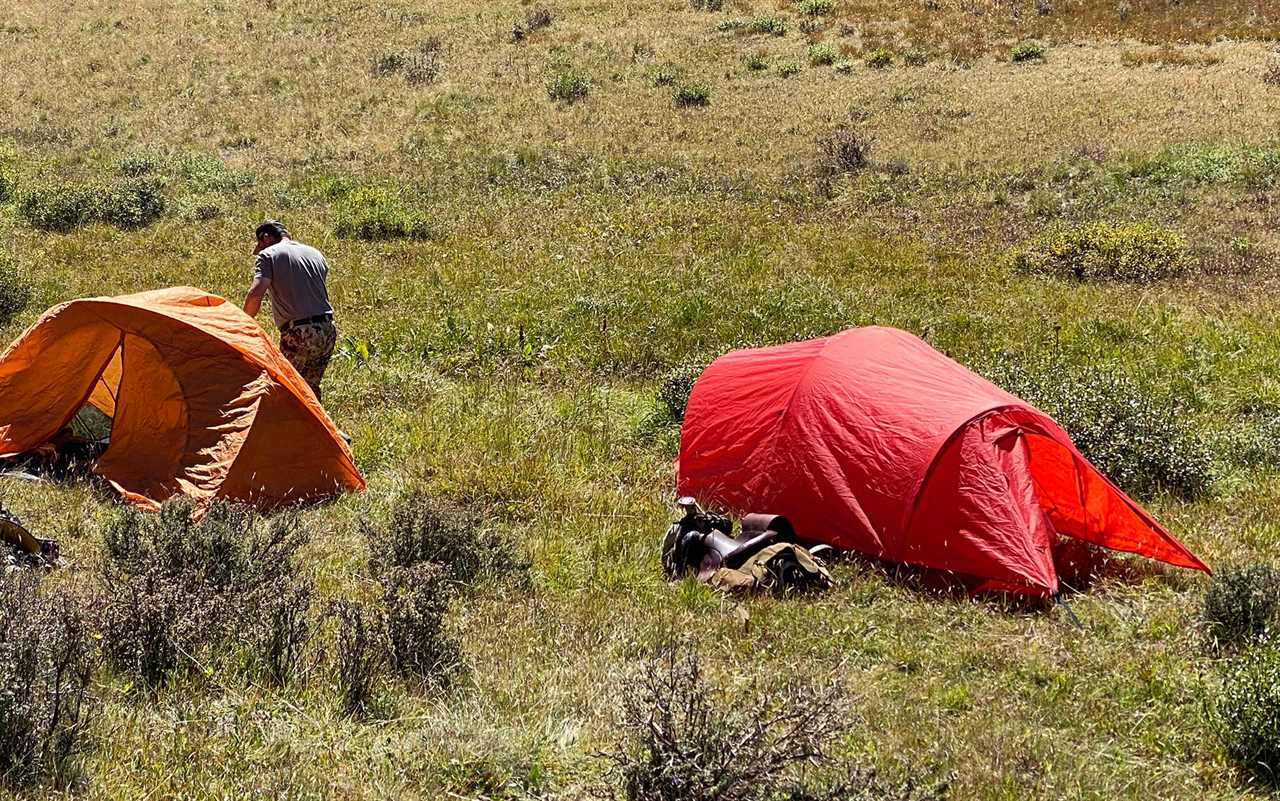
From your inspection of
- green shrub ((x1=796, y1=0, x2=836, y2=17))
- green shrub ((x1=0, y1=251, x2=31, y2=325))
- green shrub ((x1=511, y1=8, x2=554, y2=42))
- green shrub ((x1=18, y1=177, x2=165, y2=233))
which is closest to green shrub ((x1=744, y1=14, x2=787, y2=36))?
green shrub ((x1=796, y1=0, x2=836, y2=17))

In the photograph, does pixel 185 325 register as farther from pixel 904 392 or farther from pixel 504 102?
pixel 504 102

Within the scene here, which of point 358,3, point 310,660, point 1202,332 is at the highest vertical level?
point 358,3

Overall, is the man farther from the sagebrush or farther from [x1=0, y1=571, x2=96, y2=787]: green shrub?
the sagebrush

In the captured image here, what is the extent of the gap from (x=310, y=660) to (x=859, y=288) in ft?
33.2

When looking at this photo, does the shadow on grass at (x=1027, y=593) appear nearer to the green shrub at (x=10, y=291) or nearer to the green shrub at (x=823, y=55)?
the green shrub at (x=10, y=291)

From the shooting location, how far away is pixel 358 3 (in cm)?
3475

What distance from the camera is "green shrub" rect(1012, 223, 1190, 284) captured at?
→ 46.6 feet

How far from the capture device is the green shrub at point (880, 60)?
86.5ft

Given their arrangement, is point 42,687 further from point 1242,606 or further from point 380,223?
point 380,223

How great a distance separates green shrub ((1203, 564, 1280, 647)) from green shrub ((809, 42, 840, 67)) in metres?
22.6

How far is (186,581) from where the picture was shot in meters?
5.92

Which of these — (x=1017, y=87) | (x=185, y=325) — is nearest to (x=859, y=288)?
(x=185, y=325)

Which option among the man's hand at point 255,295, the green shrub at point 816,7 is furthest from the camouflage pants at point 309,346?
the green shrub at point 816,7

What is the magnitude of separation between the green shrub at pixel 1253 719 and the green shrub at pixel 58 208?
17895 millimetres
